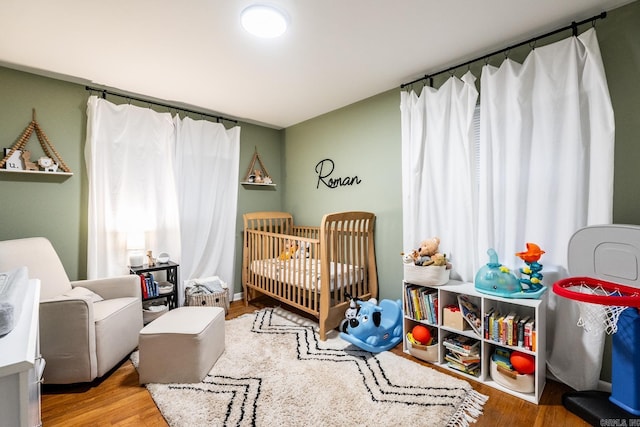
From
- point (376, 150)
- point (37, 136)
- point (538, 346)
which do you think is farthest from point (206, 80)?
point (538, 346)

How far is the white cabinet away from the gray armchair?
211 centimetres

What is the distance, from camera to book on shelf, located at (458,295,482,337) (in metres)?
1.97

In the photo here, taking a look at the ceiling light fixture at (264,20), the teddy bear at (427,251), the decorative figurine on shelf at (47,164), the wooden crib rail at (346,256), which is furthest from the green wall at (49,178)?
the teddy bear at (427,251)

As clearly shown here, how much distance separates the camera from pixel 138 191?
2900 millimetres

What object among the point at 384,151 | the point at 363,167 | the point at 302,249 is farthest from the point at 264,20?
the point at 302,249

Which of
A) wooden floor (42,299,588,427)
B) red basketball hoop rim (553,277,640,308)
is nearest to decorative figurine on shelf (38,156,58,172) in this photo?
wooden floor (42,299,588,427)

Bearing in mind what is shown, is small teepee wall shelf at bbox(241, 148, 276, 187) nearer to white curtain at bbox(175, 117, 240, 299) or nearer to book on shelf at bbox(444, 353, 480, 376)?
white curtain at bbox(175, 117, 240, 299)

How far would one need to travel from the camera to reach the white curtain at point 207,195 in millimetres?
3229

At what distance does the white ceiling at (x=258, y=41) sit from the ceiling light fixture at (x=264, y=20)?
5cm

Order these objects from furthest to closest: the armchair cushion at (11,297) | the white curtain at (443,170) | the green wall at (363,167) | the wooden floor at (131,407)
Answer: the green wall at (363,167)
the white curtain at (443,170)
the wooden floor at (131,407)
the armchair cushion at (11,297)

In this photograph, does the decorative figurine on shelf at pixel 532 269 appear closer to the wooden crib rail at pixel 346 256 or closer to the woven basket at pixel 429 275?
the woven basket at pixel 429 275

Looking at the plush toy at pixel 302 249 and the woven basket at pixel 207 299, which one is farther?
the woven basket at pixel 207 299

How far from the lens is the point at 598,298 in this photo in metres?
1.35

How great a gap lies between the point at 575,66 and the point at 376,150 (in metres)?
1.56
